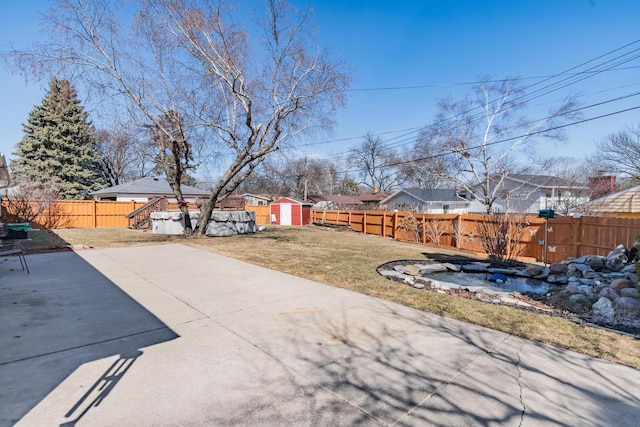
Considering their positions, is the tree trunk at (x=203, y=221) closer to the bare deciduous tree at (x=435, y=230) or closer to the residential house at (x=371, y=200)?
the bare deciduous tree at (x=435, y=230)

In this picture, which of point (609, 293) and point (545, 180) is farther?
point (545, 180)

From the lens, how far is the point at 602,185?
853 inches

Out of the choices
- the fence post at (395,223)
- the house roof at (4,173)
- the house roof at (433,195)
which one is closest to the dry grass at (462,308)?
the house roof at (4,173)

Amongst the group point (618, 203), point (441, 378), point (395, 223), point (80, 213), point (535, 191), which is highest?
point (535, 191)

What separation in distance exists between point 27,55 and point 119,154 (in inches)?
1053

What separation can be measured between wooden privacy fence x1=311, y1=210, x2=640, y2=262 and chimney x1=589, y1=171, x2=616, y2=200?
13.9 m

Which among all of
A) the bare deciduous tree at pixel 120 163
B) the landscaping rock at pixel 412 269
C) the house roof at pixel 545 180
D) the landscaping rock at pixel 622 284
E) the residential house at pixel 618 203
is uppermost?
the bare deciduous tree at pixel 120 163

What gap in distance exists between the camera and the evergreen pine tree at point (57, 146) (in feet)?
83.9

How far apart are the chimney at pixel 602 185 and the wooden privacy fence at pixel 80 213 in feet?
85.3

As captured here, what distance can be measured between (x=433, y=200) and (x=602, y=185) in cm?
1223

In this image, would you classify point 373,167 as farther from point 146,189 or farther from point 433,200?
point 146,189

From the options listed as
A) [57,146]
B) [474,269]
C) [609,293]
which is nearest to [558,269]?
[474,269]

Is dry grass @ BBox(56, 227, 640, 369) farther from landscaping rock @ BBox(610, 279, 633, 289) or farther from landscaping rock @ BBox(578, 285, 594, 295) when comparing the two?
landscaping rock @ BBox(610, 279, 633, 289)

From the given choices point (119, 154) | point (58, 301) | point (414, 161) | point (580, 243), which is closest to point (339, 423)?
point (58, 301)
